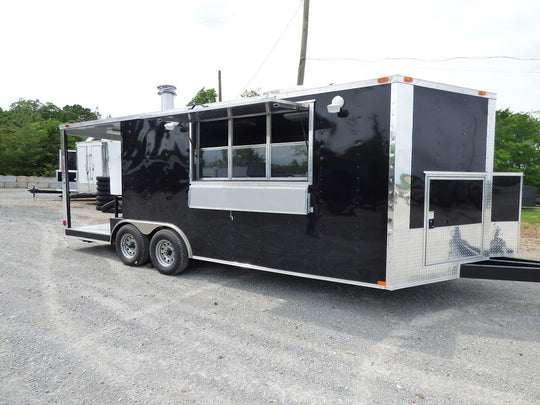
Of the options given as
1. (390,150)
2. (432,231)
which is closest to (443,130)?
(390,150)

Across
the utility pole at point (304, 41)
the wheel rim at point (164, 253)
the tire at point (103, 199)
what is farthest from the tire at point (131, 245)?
the utility pole at point (304, 41)

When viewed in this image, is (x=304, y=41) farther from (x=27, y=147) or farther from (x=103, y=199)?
(x=27, y=147)

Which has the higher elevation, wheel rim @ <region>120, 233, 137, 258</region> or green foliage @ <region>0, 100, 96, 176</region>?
green foliage @ <region>0, 100, 96, 176</region>

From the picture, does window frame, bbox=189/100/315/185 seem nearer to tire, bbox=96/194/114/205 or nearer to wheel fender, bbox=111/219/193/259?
wheel fender, bbox=111/219/193/259

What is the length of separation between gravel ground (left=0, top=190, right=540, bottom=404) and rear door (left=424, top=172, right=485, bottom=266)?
68cm

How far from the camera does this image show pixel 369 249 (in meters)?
4.35

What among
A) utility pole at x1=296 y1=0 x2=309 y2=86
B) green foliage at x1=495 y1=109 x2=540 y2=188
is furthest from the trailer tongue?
green foliage at x1=495 y1=109 x2=540 y2=188

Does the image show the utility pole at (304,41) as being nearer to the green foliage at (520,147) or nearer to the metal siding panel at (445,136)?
the metal siding panel at (445,136)

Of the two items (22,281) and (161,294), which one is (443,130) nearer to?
(161,294)

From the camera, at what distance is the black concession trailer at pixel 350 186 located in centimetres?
426

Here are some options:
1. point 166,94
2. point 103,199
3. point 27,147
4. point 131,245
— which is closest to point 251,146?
point 166,94

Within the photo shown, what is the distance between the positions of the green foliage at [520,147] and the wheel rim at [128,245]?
21042mm

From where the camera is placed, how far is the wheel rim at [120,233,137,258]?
692 cm

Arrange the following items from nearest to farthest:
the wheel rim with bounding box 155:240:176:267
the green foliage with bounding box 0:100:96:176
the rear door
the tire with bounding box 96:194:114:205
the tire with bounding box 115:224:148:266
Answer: the rear door
the wheel rim with bounding box 155:240:176:267
the tire with bounding box 115:224:148:266
the tire with bounding box 96:194:114:205
the green foliage with bounding box 0:100:96:176
